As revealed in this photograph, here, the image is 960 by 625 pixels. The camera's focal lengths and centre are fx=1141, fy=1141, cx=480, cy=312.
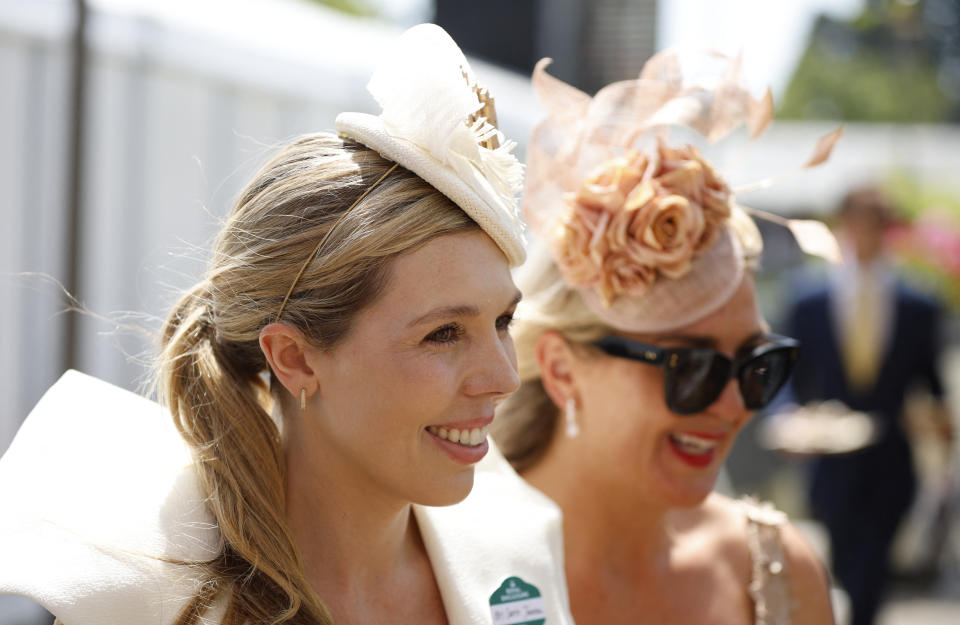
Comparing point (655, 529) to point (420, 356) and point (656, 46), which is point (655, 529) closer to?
point (420, 356)

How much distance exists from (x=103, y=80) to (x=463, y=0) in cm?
633

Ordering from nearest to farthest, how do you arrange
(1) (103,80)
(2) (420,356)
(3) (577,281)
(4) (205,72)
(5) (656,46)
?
1. (2) (420,356)
2. (3) (577,281)
3. (1) (103,80)
4. (4) (205,72)
5. (5) (656,46)

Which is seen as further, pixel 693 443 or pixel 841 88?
pixel 841 88

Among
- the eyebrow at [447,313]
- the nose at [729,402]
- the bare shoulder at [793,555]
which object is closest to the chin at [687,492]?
the nose at [729,402]

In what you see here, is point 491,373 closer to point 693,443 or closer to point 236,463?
point 236,463

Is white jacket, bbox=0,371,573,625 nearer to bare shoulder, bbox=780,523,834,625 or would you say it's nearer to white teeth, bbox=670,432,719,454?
white teeth, bbox=670,432,719,454

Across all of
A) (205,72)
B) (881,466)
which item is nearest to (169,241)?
(205,72)

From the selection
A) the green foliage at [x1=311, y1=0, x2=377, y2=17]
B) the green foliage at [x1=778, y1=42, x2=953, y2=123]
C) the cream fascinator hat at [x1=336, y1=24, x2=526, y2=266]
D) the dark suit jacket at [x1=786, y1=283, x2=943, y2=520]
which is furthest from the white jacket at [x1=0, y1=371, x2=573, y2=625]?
the green foliage at [x1=778, y1=42, x2=953, y2=123]

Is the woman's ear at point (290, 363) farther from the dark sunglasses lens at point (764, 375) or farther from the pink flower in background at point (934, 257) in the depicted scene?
the pink flower in background at point (934, 257)

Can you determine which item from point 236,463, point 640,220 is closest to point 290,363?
point 236,463

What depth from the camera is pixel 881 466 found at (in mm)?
5207

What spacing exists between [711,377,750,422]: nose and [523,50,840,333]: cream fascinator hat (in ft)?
0.53

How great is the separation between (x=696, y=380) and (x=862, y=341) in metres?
3.11

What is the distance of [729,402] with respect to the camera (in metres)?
2.41
